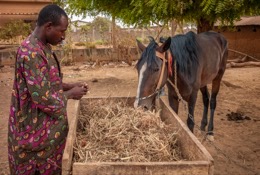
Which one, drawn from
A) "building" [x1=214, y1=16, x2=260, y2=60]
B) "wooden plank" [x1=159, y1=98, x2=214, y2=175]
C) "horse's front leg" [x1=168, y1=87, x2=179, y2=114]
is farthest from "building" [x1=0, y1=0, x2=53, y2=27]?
"wooden plank" [x1=159, y1=98, x2=214, y2=175]

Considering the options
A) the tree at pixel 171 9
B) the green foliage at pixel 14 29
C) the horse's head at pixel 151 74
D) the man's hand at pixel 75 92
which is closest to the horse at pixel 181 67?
the horse's head at pixel 151 74

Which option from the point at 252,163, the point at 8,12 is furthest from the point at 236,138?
the point at 8,12

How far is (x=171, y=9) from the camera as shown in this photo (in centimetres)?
526

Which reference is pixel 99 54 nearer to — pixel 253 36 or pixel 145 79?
pixel 253 36

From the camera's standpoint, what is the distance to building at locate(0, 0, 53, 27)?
41.2ft

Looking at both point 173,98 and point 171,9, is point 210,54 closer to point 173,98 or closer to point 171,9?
point 171,9

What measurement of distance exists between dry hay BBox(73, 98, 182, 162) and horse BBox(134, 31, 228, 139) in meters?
0.35

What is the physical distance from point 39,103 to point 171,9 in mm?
4092

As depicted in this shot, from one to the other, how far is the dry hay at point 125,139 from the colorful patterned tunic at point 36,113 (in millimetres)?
226

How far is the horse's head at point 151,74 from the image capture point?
3.06 meters

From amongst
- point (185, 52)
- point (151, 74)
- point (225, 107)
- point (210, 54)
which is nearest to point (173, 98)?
point (185, 52)

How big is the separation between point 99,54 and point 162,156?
42.0 feet

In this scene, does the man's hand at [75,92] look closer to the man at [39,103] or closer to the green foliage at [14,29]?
the man at [39,103]

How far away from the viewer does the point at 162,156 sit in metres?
2.11
